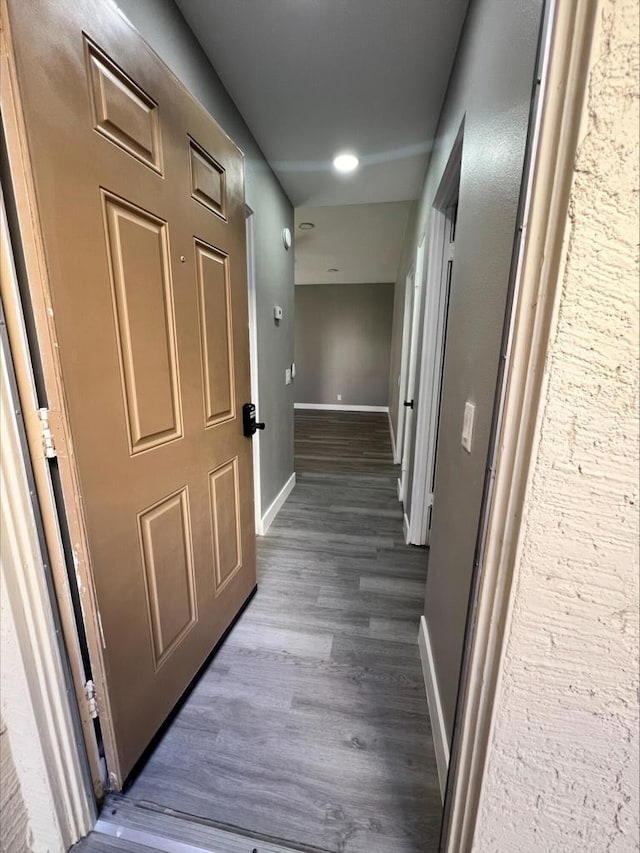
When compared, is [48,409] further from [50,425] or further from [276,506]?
[276,506]

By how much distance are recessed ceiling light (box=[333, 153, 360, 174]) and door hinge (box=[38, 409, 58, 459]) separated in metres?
2.36

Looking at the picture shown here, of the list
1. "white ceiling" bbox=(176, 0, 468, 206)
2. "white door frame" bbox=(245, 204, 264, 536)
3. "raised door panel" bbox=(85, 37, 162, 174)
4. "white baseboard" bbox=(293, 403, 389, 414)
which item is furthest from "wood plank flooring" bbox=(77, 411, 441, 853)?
"white baseboard" bbox=(293, 403, 389, 414)

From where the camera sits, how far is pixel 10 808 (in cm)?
78

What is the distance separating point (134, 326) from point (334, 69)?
1.55 meters

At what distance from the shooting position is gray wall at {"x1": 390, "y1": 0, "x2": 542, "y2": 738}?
751 millimetres

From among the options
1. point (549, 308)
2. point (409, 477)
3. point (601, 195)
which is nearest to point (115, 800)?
point (549, 308)

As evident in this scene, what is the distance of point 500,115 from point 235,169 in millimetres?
1047

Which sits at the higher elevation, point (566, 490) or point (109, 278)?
point (109, 278)

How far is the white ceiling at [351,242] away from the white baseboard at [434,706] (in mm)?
3554

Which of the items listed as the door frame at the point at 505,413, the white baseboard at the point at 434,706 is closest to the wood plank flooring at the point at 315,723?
the white baseboard at the point at 434,706

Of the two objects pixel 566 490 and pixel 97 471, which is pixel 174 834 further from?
pixel 566 490

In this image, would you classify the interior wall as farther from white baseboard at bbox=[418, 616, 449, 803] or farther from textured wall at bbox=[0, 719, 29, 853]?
textured wall at bbox=[0, 719, 29, 853]

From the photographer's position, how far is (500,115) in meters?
0.83

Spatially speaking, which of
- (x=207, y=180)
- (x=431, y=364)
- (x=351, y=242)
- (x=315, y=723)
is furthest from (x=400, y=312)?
(x=315, y=723)
